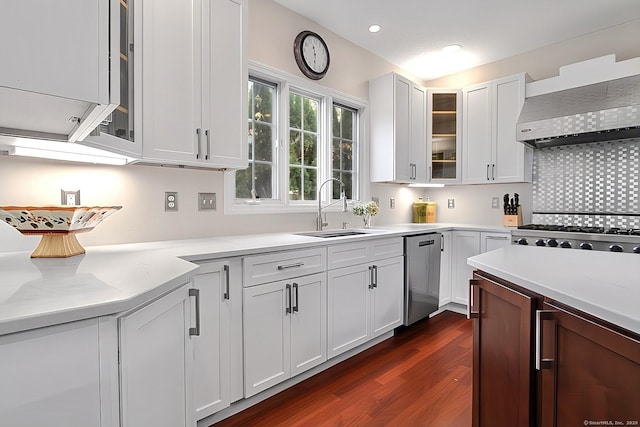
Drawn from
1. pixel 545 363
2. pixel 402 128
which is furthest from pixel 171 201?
pixel 402 128

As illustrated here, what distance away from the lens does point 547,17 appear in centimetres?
285

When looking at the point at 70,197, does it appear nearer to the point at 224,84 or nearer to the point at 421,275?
the point at 224,84

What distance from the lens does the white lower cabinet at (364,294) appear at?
224 cm

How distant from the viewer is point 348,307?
235cm

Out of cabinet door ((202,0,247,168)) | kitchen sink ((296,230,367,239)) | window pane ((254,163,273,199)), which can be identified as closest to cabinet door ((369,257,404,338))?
kitchen sink ((296,230,367,239))

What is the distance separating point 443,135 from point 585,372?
11.3ft

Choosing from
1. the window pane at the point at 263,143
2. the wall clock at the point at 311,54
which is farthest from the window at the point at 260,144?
the wall clock at the point at 311,54

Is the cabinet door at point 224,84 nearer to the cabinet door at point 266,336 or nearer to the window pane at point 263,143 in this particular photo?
the window pane at point 263,143

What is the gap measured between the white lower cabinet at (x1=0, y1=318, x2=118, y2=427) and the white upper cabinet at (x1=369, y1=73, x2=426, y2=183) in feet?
9.80

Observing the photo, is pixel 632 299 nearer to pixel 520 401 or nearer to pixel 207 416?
pixel 520 401

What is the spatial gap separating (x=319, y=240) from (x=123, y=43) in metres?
1.45

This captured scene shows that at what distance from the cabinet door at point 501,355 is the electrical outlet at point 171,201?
1779mm

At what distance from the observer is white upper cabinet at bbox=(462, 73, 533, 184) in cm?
331

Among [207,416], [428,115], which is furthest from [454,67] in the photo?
[207,416]
